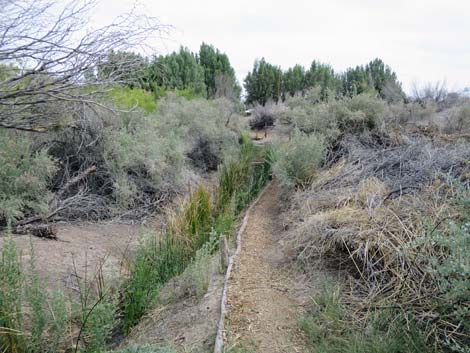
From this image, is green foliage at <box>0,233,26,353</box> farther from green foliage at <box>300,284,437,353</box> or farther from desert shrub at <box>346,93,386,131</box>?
desert shrub at <box>346,93,386,131</box>

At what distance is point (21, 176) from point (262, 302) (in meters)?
4.30

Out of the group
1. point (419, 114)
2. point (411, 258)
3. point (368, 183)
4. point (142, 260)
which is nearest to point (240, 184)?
point (368, 183)

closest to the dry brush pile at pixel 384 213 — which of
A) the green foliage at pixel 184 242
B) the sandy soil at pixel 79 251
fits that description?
the green foliage at pixel 184 242

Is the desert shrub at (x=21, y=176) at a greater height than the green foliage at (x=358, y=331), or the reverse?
the desert shrub at (x=21, y=176)

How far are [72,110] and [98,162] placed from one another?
2135mm

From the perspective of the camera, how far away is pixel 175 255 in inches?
196

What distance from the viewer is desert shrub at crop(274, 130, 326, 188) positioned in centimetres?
747

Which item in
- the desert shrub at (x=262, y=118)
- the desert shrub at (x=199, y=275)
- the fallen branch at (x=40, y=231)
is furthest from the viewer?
the desert shrub at (x=262, y=118)

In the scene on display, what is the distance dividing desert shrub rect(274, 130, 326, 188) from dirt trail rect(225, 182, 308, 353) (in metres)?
1.71

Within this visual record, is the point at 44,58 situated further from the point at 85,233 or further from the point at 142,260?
the point at 85,233

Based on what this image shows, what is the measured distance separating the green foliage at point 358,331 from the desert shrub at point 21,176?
173 inches

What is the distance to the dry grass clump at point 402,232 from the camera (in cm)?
273

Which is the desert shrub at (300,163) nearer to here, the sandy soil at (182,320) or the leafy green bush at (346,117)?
the leafy green bush at (346,117)

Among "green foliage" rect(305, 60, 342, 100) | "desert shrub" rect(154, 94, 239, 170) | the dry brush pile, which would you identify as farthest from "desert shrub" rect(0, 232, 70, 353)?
"green foliage" rect(305, 60, 342, 100)
